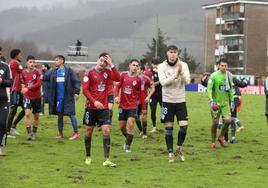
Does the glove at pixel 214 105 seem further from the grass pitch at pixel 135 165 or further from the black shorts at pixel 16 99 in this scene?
the black shorts at pixel 16 99

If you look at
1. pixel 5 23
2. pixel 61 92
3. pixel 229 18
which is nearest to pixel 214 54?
pixel 229 18

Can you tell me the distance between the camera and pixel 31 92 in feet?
50.0

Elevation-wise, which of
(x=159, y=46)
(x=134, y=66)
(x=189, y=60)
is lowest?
(x=134, y=66)

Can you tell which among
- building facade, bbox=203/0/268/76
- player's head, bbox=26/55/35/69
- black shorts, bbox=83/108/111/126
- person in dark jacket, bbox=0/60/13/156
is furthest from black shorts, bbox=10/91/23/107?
building facade, bbox=203/0/268/76

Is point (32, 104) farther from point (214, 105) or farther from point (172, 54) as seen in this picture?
point (172, 54)

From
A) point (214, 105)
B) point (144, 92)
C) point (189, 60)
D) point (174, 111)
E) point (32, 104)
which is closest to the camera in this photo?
point (174, 111)

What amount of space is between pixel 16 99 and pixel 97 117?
186 inches

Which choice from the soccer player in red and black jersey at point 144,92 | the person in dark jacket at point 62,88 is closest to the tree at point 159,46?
the soccer player in red and black jersey at point 144,92

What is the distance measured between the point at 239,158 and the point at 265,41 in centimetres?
10558

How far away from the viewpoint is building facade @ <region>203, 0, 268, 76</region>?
11275cm

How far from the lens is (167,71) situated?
11945 mm

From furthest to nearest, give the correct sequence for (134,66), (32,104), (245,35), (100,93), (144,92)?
(245,35) < (32,104) < (144,92) < (134,66) < (100,93)

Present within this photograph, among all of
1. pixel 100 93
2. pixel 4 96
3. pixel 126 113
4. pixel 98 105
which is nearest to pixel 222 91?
pixel 126 113

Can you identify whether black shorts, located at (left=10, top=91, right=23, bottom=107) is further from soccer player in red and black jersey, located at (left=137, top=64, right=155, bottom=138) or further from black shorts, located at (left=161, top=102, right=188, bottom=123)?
black shorts, located at (left=161, top=102, right=188, bottom=123)
